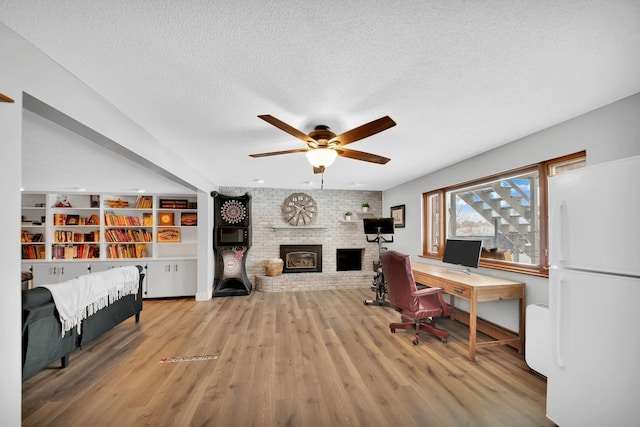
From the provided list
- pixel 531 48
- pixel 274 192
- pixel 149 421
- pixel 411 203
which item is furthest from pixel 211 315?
pixel 531 48

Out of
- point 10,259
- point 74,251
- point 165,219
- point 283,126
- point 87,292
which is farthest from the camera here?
point 165,219

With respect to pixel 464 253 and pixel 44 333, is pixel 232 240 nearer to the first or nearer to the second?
pixel 44 333

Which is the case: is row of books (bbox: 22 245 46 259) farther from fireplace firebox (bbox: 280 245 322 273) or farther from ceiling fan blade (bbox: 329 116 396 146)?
ceiling fan blade (bbox: 329 116 396 146)

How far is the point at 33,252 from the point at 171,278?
2.64 metres

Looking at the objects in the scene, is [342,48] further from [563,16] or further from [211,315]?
[211,315]

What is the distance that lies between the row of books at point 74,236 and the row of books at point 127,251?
0.38m

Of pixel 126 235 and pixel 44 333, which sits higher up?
pixel 126 235

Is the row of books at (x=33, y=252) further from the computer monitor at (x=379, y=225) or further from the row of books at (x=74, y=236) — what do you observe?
the computer monitor at (x=379, y=225)

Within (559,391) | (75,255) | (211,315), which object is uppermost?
(75,255)

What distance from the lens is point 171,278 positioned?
5.09m

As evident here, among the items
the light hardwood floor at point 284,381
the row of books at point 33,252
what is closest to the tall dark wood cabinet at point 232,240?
the light hardwood floor at point 284,381

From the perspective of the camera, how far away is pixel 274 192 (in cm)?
615

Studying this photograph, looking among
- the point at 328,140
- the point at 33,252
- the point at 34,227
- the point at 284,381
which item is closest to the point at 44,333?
the point at 284,381

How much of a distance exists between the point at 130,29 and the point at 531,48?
206 cm
